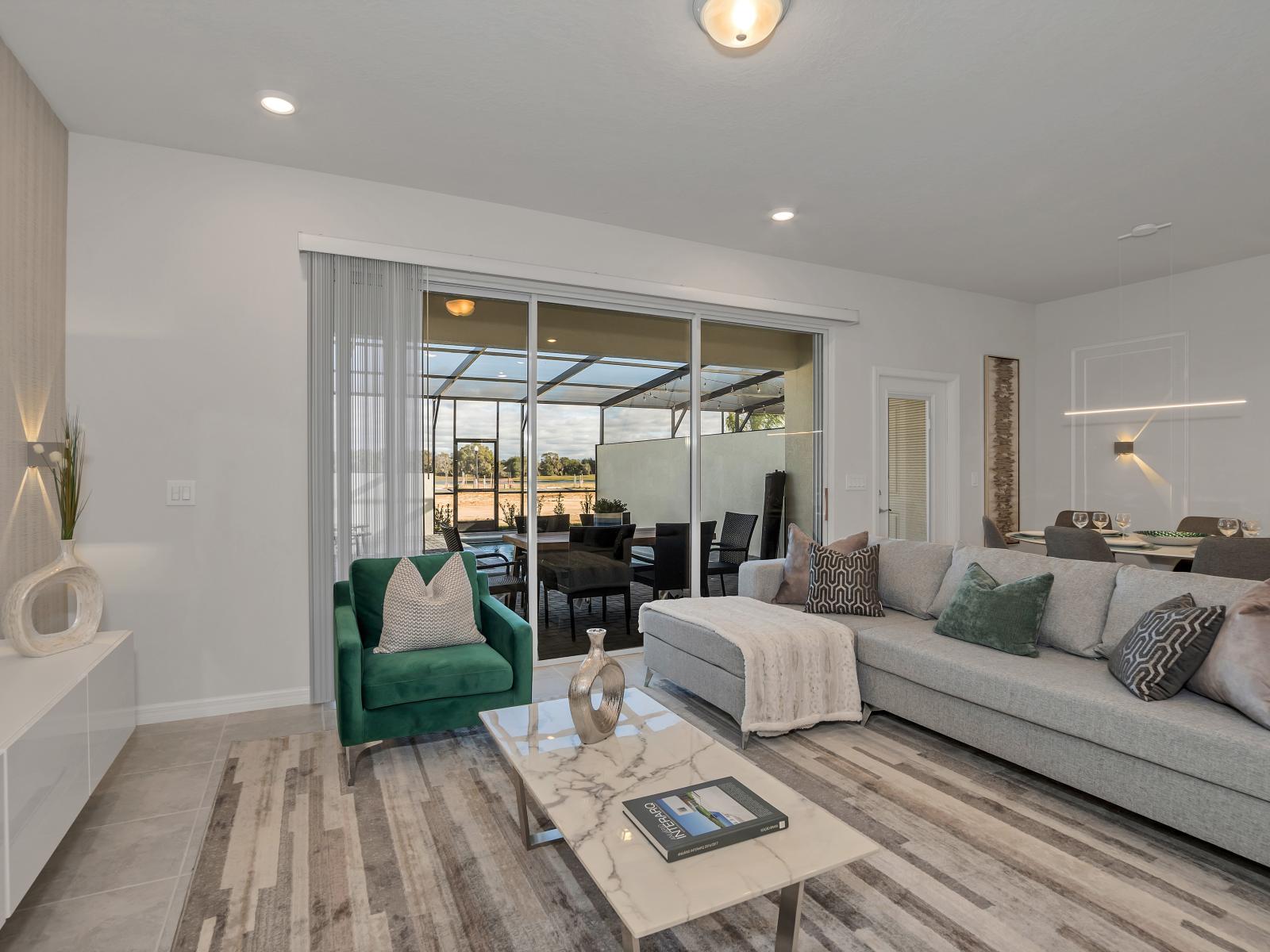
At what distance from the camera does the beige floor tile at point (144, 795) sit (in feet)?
8.11

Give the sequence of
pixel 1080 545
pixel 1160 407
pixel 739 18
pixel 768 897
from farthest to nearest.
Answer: pixel 1160 407, pixel 1080 545, pixel 739 18, pixel 768 897

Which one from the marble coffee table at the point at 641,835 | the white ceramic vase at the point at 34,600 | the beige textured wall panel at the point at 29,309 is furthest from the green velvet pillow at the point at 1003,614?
the beige textured wall panel at the point at 29,309

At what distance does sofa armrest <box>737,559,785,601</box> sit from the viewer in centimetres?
402

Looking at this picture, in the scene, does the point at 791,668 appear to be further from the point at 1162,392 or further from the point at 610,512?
the point at 1162,392

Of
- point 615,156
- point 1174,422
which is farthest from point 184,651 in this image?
point 1174,422

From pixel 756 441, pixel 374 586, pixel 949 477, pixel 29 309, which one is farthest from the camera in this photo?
pixel 949 477

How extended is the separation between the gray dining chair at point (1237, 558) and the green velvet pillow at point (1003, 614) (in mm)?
829

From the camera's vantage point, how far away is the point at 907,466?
5.91 meters

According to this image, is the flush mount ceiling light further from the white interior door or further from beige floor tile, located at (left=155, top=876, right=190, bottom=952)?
the white interior door

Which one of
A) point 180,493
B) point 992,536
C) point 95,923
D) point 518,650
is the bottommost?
point 95,923

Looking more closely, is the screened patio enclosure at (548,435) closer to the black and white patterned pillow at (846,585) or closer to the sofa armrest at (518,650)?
the sofa armrest at (518,650)

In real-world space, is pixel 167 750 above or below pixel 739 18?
below

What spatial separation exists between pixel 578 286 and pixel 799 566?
216cm

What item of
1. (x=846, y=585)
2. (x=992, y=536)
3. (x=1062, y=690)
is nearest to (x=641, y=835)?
(x=1062, y=690)
